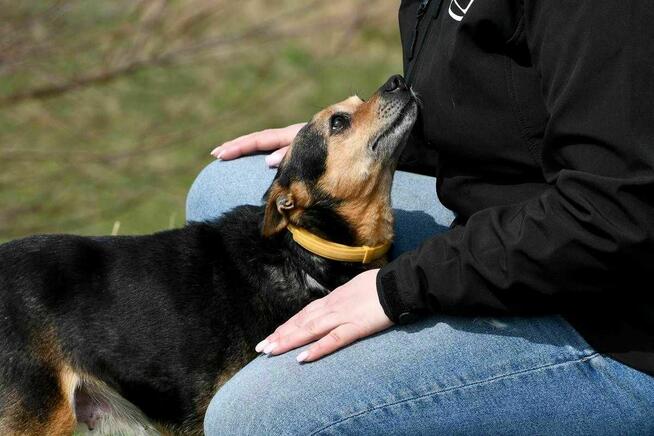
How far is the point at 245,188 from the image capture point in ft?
12.6

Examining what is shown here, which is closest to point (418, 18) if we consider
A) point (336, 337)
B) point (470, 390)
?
point (336, 337)

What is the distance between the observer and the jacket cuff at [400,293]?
259 cm

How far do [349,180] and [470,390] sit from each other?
1181mm

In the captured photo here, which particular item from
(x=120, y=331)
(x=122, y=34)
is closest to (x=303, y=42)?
(x=122, y=34)

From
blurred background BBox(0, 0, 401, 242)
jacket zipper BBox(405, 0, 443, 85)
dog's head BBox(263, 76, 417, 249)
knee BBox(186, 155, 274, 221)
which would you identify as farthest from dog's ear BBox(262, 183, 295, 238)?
blurred background BBox(0, 0, 401, 242)

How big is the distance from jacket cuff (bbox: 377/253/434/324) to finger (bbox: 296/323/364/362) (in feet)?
0.37

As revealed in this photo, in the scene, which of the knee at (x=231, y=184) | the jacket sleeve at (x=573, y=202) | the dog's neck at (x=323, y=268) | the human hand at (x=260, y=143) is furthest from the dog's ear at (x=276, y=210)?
the jacket sleeve at (x=573, y=202)

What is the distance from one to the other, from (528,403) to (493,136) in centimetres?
74

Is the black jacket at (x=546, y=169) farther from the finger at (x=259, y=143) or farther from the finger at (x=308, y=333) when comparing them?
the finger at (x=259, y=143)

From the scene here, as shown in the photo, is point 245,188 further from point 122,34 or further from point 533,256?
point 122,34

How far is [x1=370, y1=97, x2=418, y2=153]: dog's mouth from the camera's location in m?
3.32

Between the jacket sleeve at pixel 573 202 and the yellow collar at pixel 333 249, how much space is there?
0.76 metres

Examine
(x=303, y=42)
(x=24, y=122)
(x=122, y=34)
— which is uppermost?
(x=122, y=34)

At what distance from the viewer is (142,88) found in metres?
10.9
